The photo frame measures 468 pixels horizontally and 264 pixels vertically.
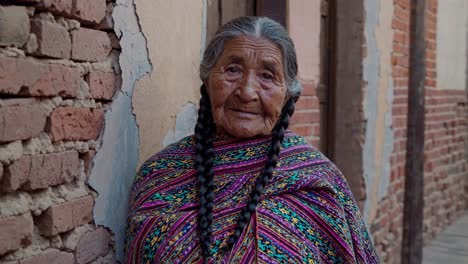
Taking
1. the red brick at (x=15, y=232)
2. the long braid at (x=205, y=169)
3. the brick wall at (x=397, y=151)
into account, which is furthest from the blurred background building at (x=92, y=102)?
the brick wall at (x=397, y=151)

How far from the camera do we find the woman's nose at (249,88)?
2.15 metres

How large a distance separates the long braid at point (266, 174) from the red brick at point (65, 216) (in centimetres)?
45

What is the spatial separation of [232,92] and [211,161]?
23 cm

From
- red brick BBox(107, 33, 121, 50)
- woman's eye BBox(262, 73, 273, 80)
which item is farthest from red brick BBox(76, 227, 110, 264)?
woman's eye BBox(262, 73, 273, 80)

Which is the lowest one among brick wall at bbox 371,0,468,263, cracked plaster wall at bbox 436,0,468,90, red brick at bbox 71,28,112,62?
brick wall at bbox 371,0,468,263

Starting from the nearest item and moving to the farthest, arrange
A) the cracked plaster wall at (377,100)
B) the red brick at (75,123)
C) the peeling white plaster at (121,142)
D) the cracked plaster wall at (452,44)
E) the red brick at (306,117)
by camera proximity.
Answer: the red brick at (75,123)
the peeling white plaster at (121,142)
the red brick at (306,117)
the cracked plaster wall at (377,100)
the cracked plaster wall at (452,44)

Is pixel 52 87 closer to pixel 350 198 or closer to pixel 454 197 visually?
pixel 350 198

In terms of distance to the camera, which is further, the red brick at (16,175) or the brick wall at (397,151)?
the brick wall at (397,151)

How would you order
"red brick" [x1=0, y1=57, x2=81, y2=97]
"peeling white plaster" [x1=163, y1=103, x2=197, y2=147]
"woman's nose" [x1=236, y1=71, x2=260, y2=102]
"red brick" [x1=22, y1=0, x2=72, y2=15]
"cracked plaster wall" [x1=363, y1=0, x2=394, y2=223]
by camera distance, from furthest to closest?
"cracked plaster wall" [x1=363, y1=0, x2=394, y2=223]
"peeling white plaster" [x1=163, y1=103, x2=197, y2=147]
"woman's nose" [x1=236, y1=71, x2=260, y2=102]
"red brick" [x1=22, y1=0, x2=72, y2=15]
"red brick" [x1=0, y1=57, x2=81, y2=97]

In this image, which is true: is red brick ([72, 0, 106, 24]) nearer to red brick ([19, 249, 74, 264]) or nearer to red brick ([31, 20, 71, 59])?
red brick ([31, 20, 71, 59])

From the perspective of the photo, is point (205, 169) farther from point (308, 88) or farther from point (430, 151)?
point (430, 151)

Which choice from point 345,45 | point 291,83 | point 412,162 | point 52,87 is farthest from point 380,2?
point 52,87

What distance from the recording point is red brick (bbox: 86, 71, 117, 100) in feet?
7.07

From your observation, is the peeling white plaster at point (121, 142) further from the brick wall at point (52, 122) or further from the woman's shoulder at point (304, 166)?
the woman's shoulder at point (304, 166)
